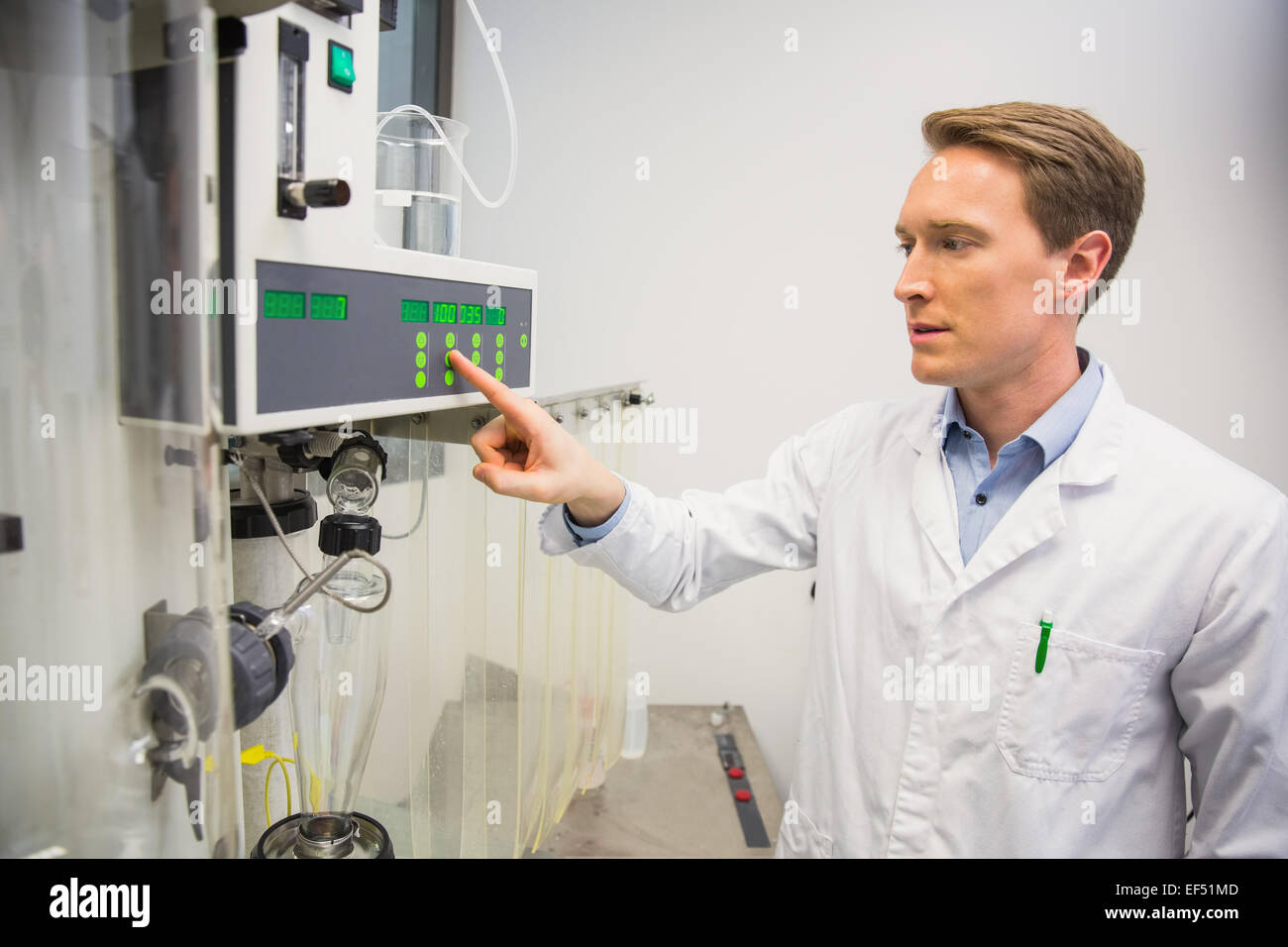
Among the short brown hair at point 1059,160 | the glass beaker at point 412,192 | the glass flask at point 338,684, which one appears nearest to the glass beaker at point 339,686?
the glass flask at point 338,684

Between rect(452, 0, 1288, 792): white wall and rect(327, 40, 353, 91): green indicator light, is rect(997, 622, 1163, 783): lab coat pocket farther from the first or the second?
rect(452, 0, 1288, 792): white wall

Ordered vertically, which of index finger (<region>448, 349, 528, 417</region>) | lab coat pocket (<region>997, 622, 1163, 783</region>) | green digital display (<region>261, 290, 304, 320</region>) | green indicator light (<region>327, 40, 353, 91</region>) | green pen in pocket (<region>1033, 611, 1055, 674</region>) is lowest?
lab coat pocket (<region>997, 622, 1163, 783</region>)

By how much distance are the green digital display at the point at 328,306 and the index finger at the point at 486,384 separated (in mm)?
153

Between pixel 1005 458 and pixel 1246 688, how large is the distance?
346mm

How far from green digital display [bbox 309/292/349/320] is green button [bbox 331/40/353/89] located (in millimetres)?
182

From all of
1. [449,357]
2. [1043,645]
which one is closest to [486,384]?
[449,357]

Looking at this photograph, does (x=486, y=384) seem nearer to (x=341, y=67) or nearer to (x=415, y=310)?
(x=415, y=310)

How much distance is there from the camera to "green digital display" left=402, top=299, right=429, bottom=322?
2.61 ft

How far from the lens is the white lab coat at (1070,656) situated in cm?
89

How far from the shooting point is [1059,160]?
95 cm

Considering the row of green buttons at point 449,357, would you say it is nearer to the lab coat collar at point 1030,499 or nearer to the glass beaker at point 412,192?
the glass beaker at point 412,192

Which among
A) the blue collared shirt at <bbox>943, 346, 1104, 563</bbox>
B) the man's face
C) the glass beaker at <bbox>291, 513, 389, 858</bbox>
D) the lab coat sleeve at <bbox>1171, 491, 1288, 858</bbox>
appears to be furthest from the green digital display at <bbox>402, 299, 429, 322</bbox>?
the lab coat sleeve at <bbox>1171, 491, 1288, 858</bbox>

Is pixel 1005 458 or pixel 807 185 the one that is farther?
pixel 807 185
